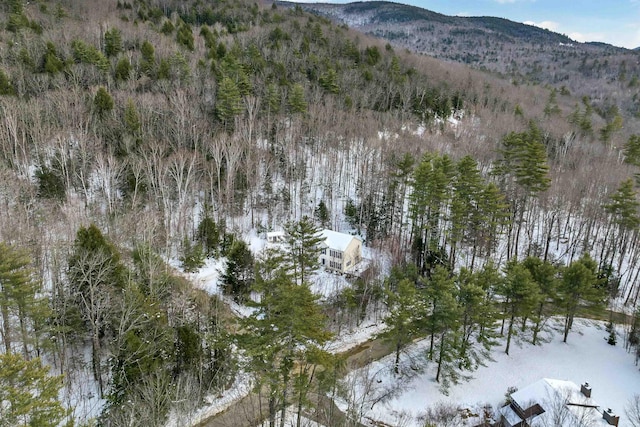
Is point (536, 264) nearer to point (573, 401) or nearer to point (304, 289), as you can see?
point (573, 401)

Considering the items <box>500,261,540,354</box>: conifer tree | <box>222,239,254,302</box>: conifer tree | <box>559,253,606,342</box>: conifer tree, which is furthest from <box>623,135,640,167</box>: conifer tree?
<box>222,239,254,302</box>: conifer tree

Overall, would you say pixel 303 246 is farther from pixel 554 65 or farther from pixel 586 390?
pixel 554 65

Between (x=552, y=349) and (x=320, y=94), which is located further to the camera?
(x=320, y=94)

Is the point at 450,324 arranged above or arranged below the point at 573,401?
above

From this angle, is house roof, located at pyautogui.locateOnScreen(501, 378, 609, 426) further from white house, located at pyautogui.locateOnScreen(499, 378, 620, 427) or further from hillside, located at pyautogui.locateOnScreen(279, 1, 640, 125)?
hillside, located at pyautogui.locateOnScreen(279, 1, 640, 125)

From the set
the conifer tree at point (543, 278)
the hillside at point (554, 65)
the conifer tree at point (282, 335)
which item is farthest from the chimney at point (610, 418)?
the hillside at point (554, 65)

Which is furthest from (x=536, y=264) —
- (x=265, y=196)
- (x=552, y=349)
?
(x=265, y=196)

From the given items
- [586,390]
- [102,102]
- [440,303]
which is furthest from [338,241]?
[102,102]
